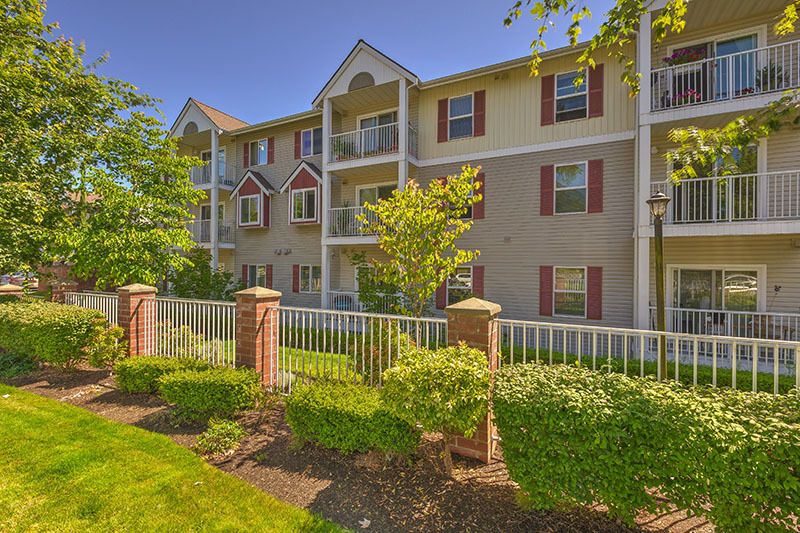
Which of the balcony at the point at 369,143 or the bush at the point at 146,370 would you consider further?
the balcony at the point at 369,143

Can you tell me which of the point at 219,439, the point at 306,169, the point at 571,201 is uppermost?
the point at 306,169

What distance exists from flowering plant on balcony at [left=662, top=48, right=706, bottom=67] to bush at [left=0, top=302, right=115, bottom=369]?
15203mm

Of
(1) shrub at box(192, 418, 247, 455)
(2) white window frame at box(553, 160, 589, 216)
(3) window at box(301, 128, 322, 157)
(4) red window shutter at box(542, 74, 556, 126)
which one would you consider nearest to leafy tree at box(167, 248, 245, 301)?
(3) window at box(301, 128, 322, 157)

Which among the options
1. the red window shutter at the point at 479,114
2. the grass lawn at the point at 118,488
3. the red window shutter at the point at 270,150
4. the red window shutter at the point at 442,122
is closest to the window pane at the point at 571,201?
the red window shutter at the point at 479,114

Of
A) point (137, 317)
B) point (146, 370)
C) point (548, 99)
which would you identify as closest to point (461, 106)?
point (548, 99)

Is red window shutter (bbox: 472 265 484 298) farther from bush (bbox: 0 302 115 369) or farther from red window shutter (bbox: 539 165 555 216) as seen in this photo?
bush (bbox: 0 302 115 369)

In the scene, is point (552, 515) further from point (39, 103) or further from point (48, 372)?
point (39, 103)

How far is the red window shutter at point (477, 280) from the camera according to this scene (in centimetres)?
1209

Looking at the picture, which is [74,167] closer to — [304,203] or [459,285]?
[304,203]

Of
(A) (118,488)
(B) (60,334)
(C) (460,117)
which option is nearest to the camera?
(A) (118,488)

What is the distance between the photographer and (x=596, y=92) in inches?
418

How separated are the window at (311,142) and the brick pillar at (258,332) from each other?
11.9 metres

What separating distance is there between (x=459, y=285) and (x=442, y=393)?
31.0 feet

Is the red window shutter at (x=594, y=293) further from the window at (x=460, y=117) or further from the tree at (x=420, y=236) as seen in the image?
the tree at (x=420, y=236)
